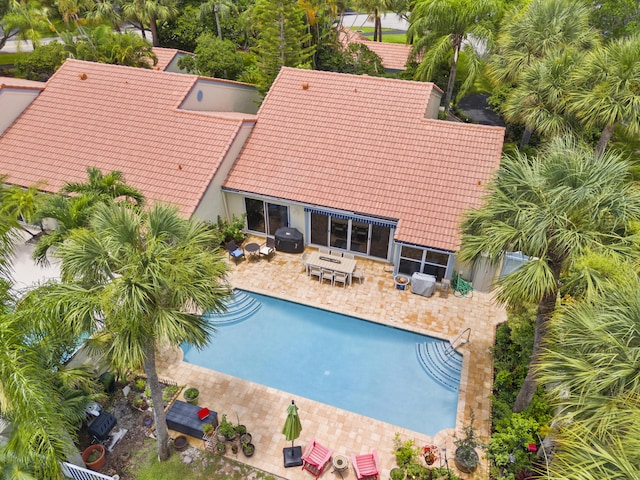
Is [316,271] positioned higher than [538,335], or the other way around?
[538,335]

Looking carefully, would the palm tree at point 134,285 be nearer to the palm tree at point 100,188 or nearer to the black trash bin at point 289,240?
the palm tree at point 100,188

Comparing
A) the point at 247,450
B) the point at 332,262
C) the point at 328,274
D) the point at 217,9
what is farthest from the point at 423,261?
the point at 217,9

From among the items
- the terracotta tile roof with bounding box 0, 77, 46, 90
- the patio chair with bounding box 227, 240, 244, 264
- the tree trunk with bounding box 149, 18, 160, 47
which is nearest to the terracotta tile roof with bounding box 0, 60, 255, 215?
the terracotta tile roof with bounding box 0, 77, 46, 90

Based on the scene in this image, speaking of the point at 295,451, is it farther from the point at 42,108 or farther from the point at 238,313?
the point at 42,108

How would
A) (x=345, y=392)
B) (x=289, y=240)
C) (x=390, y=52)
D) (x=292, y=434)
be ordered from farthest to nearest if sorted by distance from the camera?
(x=390, y=52)
(x=289, y=240)
(x=345, y=392)
(x=292, y=434)

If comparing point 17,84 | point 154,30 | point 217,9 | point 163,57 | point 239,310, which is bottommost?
point 239,310

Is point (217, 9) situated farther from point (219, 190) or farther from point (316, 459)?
point (316, 459)

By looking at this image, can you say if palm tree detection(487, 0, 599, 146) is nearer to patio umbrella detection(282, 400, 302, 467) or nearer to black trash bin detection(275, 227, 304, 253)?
black trash bin detection(275, 227, 304, 253)
